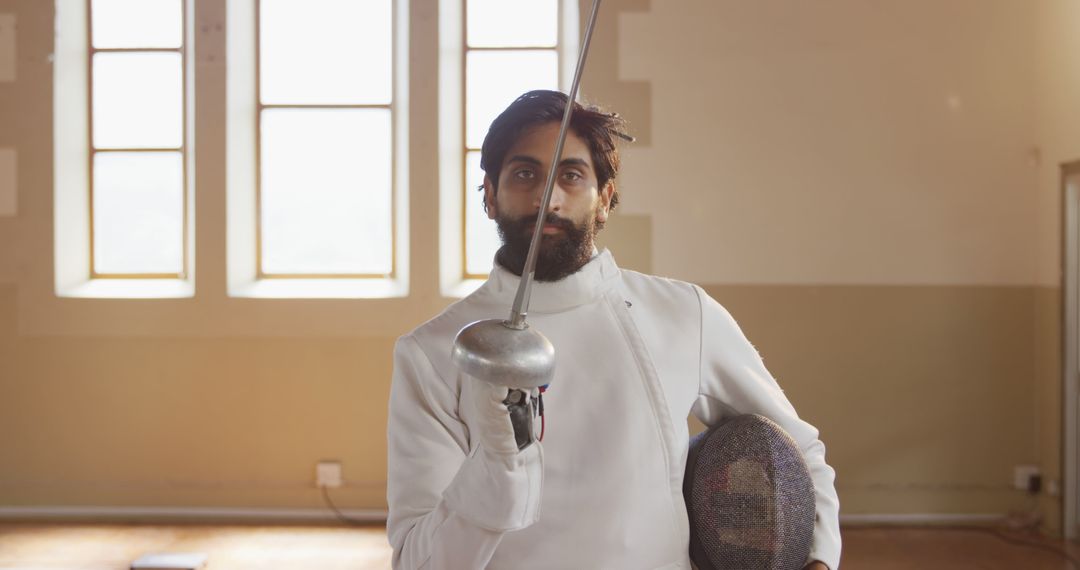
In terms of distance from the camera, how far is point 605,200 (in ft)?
5.24

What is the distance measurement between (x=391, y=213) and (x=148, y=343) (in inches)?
44.3

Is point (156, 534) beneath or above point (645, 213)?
beneath

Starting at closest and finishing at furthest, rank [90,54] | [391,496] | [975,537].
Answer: [391,496], [975,537], [90,54]

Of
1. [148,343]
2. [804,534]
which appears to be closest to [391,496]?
[804,534]

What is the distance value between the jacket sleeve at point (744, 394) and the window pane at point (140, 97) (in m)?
3.46

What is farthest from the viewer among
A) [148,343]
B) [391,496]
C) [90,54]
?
[90,54]

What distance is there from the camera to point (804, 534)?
1406 millimetres

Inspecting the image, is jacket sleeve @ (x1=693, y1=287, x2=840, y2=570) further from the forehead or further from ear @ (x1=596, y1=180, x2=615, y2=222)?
the forehead

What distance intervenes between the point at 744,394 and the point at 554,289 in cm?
32

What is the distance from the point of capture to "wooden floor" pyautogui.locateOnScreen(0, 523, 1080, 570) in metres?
3.44

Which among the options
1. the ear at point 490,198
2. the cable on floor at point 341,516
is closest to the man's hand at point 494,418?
the ear at point 490,198

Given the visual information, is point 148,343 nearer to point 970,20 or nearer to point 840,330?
point 840,330

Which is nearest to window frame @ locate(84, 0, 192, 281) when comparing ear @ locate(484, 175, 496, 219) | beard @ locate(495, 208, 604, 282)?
ear @ locate(484, 175, 496, 219)

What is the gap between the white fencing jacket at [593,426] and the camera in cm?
130
